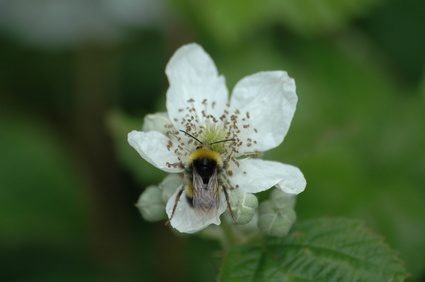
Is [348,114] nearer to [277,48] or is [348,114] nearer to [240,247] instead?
[277,48]

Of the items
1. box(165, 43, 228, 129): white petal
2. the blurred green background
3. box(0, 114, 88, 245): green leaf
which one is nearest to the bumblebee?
box(165, 43, 228, 129): white petal

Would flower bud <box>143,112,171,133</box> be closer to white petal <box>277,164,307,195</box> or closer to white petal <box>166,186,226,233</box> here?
white petal <box>166,186,226,233</box>

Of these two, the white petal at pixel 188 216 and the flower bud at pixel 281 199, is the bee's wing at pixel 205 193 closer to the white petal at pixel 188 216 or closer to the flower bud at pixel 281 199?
the white petal at pixel 188 216

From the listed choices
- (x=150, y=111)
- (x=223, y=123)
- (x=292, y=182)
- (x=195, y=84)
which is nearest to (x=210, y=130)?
(x=223, y=123)

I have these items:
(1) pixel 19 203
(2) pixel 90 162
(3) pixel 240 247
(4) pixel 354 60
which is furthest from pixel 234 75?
(3) pixel 240 247

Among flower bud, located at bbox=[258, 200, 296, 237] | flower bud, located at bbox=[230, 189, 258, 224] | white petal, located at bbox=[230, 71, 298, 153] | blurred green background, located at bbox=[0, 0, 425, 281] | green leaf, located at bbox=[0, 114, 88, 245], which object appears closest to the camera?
flower bud, located at bbox=[230, 189, 258, 224]

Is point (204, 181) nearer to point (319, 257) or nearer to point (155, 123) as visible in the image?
point (155, 123)
